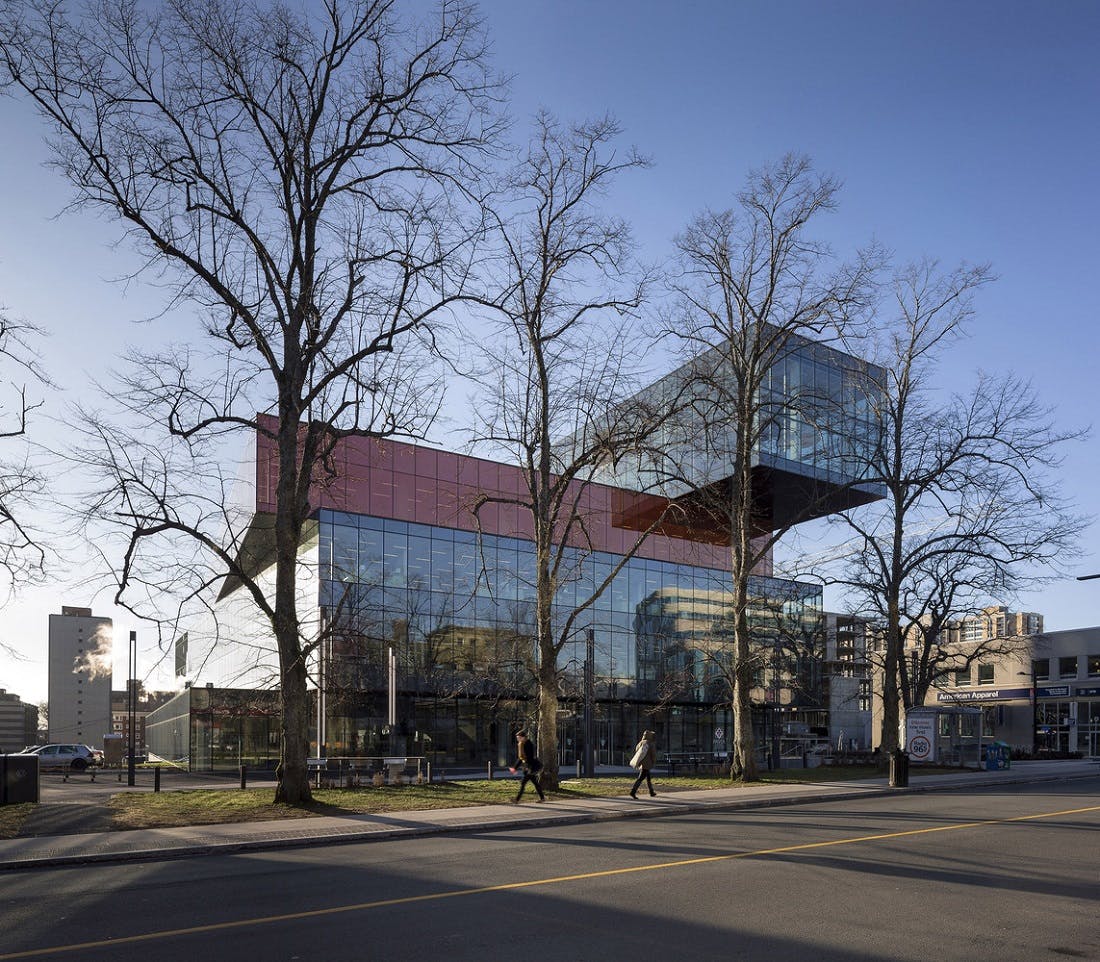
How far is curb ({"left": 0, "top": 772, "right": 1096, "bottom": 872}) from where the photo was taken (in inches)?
533

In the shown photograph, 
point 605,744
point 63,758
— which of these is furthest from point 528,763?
point 63,758

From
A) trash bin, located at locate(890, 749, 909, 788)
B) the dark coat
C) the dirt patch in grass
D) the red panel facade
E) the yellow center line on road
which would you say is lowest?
trash bin, located at locate(890, 749, 909, 788)

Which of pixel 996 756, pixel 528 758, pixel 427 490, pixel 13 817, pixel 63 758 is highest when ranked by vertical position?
pixel 427 490

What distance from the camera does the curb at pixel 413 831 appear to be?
13.5m

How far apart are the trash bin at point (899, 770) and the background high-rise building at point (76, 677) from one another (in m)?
118

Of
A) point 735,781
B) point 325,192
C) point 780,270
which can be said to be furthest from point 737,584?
point 325,192

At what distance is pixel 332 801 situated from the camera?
21531mm

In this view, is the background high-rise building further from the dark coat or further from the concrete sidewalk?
the concrete sidewalk

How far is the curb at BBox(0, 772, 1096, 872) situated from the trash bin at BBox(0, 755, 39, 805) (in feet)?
29.8

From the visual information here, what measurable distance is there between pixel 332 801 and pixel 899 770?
16.6m

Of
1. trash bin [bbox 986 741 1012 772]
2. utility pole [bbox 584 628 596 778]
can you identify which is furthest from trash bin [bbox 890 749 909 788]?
trash bin [bbox 986 741 1012 772]

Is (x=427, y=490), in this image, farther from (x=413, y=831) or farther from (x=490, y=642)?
(x=413, y=831)

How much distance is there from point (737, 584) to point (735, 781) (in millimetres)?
5989

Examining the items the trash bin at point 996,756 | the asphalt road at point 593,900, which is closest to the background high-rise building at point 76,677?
the trash bin at point 996,756
